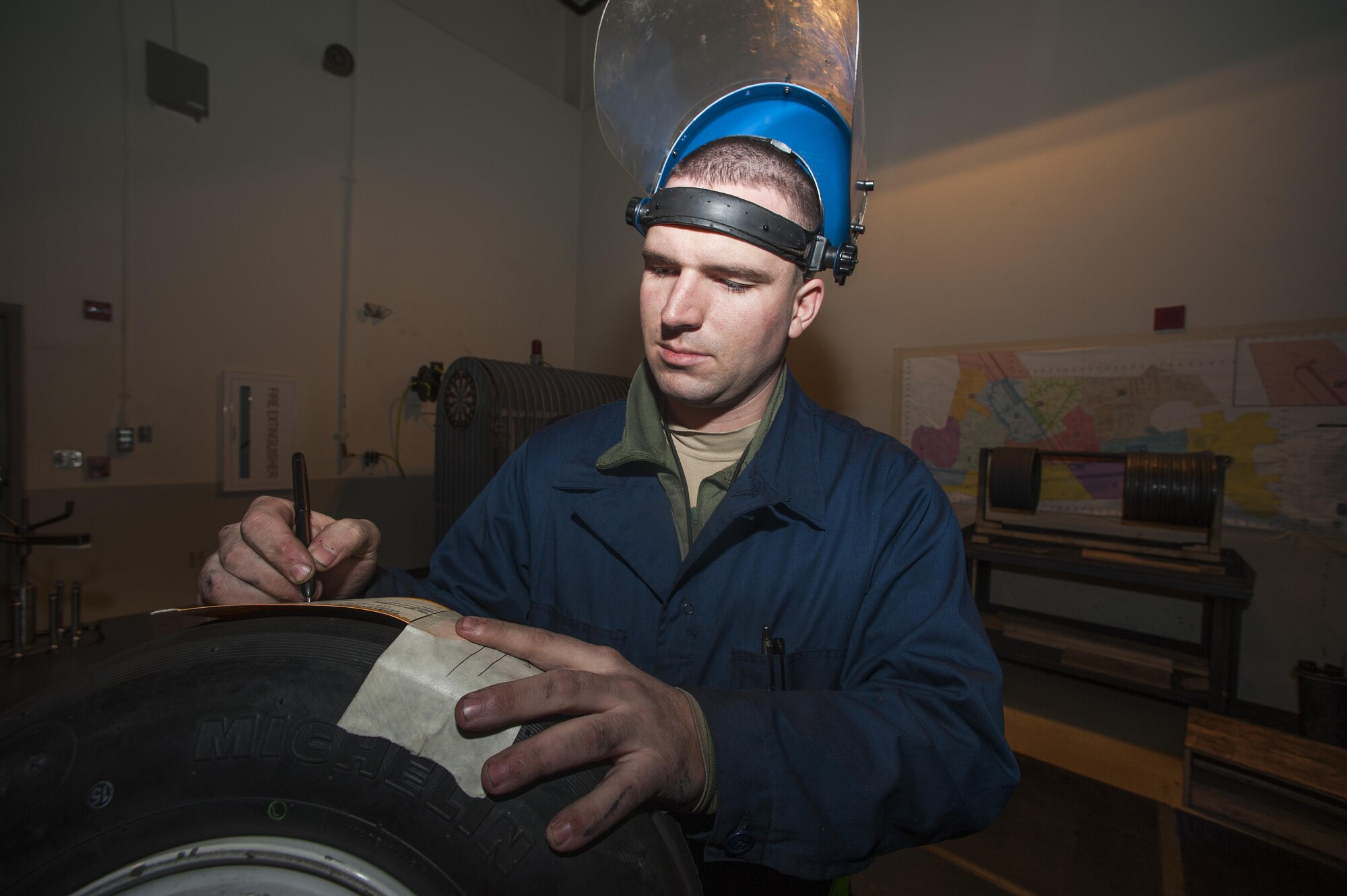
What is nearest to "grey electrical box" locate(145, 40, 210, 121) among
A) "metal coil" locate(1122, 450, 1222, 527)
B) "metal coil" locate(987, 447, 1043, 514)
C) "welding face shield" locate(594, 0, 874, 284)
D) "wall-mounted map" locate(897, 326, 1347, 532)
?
"welding face shield" locate(594, 0, 874, 284)

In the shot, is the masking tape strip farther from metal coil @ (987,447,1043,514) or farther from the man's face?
metal coil @ (987,447,1043,514)

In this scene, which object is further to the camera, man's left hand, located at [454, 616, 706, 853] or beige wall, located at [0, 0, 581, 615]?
beige wall, located at [0, 0, 581, 615]

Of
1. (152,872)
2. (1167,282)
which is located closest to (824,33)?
(152,872)

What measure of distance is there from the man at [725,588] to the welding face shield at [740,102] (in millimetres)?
42

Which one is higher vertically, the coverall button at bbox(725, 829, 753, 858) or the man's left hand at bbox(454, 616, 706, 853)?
the man's left hand at bbox(454, 616, 706, 853)

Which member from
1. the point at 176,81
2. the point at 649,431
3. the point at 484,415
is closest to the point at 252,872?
the point at 649,431

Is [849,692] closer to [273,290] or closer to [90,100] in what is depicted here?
[273,290]

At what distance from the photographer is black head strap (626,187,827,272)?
2.82 ft

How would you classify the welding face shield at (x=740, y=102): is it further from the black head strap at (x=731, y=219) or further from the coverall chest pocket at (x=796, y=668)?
the coverall chest pocket at (x=796, y=668)

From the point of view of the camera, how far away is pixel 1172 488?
87.1 inches

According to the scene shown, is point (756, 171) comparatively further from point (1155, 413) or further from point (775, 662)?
point (1155, 413)

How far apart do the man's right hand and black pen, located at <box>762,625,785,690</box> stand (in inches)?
23.8

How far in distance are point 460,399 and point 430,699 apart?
314 cm

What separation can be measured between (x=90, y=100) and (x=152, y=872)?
12.3 feet
